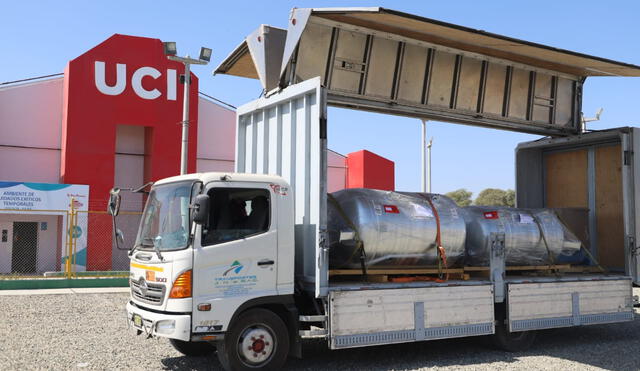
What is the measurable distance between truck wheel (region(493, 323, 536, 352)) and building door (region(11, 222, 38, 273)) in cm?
1868

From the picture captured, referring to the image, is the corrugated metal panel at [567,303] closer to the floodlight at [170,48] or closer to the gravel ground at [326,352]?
the gravel ground at [326,352]

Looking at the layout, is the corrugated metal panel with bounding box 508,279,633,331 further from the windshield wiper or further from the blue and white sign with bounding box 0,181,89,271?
the blue and white sign with bounding box 0,181,89,271

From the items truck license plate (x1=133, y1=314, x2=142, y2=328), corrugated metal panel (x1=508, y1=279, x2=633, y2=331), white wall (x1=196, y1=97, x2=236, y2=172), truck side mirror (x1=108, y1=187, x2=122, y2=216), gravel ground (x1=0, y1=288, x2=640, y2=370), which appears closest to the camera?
truck license plate (x1=133, y1=314, x2=142, y2=328)

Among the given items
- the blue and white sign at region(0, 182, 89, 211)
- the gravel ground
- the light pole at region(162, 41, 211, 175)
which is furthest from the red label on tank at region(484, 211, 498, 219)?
the blue and white sign at region(0, 182, 89, 211)

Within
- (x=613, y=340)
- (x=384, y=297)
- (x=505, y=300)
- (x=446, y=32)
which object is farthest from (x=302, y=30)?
(x=613, y=340)

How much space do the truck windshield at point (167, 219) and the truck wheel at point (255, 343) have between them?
1.16 meters

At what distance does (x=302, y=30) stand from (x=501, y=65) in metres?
4.05

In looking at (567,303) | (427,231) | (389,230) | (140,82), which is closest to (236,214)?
(389,230)

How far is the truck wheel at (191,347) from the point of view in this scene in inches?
315

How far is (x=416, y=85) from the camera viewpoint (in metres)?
9.45

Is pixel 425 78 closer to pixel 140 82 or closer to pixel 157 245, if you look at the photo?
pixel 157 245

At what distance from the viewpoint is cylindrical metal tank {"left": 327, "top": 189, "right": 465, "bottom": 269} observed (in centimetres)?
780

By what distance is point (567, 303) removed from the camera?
29.9 feet

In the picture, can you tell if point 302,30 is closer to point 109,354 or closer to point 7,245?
point 109,354
